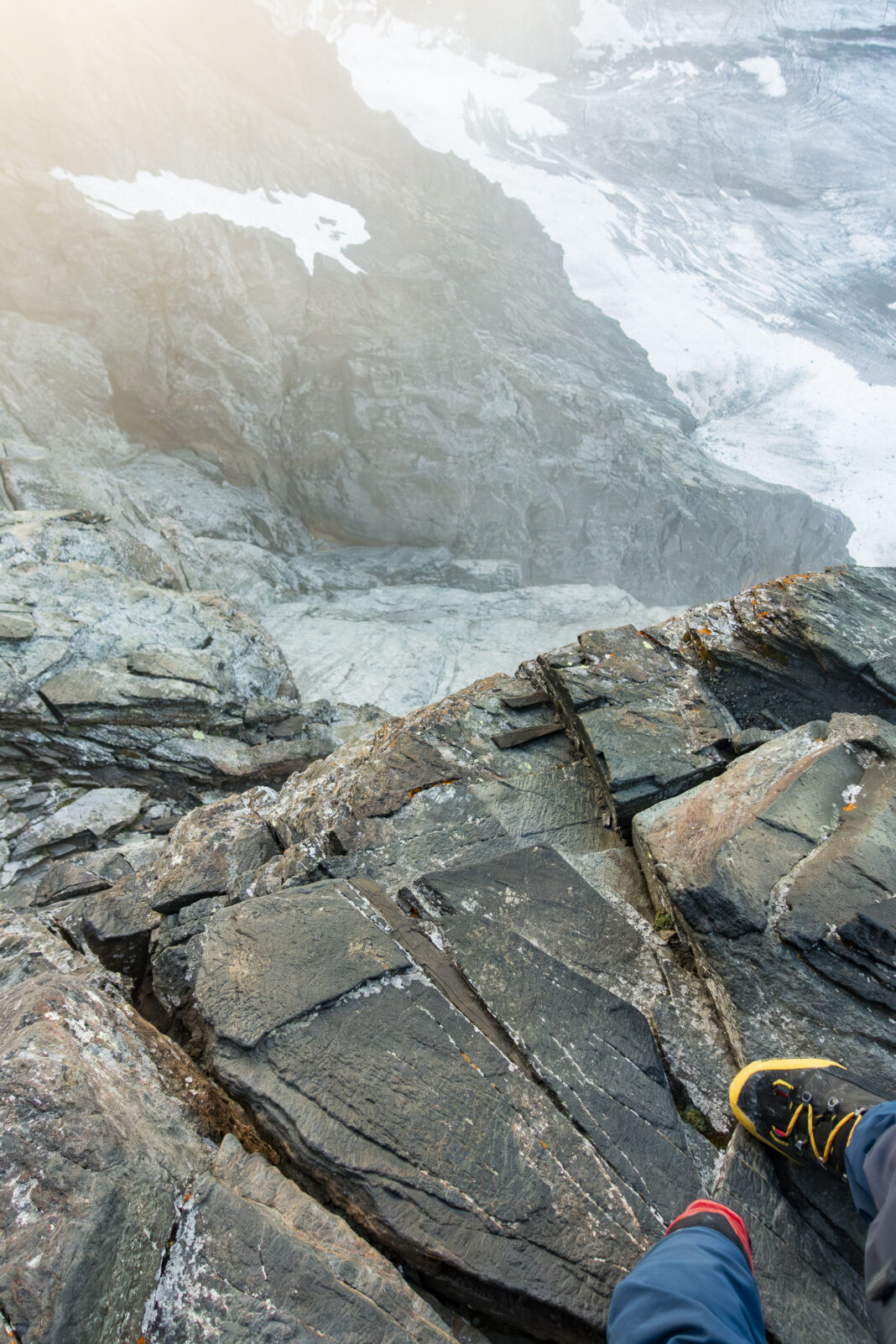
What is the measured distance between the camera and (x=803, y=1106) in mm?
3227

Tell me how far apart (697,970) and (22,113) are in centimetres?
4727

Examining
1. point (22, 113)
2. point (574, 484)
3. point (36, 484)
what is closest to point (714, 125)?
point (574, 484)

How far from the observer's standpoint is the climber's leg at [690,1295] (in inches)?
94.2

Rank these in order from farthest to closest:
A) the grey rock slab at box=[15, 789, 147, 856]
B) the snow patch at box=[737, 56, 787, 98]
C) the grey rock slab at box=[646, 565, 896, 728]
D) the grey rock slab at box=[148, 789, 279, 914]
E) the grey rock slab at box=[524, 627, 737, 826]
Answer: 1. the snow patch at box=[737, 56, 787, 98]
2. the grey rock slab at box=[15, 789, 147, 856]
3. the grey rock slab at box=[646, 565, 896, 728]
4. the grey rock slab at box=[148, 789, 279, 914]
5. the grey rock slab at box=[524, 627, 737, 826]

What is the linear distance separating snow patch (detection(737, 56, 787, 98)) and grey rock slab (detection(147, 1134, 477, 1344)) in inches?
3956

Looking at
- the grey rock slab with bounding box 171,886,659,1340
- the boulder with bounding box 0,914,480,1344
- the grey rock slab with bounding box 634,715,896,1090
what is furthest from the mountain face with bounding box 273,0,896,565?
the boulder with bounding box 0,914,480,1344

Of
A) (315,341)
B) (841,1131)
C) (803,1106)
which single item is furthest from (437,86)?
(841,1131)

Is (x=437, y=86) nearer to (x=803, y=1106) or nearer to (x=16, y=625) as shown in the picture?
(x=16, y=625)

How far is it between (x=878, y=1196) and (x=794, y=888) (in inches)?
64.7

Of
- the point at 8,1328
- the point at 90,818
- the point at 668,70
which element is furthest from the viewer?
the point at 668,70

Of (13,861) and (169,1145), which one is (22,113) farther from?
(169,1145)

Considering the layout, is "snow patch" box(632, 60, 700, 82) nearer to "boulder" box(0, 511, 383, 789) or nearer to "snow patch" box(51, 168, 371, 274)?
"snow patch" box(51, 168, 371, 274)

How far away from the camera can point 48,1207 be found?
2660 mm

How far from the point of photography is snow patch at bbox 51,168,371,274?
33.2m
